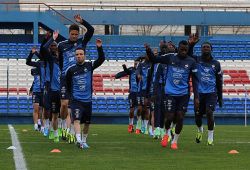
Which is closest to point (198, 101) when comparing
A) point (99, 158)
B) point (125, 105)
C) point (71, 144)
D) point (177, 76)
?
point (177, 76)

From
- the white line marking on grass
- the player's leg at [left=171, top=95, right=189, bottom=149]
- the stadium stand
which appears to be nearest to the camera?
the white line marking on grass

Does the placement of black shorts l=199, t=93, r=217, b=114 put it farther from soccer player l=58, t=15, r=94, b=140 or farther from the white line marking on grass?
the white line marking on grass

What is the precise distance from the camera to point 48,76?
19.5 metres

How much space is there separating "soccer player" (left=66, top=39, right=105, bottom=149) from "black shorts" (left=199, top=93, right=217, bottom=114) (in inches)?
116

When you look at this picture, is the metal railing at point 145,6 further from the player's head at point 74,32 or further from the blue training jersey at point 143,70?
the player's head at point 74,32

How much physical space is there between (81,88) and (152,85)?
17.3 feet

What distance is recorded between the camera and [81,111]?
→ 15734 millimetres

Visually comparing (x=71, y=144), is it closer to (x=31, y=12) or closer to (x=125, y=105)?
(x=125, y=105)

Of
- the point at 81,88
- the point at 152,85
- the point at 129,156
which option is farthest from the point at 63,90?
the point at 152,85

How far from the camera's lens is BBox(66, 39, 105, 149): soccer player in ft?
51.5

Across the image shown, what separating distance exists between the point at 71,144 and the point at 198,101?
8.76ft

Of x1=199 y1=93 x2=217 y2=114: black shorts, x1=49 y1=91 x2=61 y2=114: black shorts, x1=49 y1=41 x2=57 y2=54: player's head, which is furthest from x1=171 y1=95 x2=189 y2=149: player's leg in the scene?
x1=49 y1=41 x2=57 y2=54: player's head

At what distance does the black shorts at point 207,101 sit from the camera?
691 inches

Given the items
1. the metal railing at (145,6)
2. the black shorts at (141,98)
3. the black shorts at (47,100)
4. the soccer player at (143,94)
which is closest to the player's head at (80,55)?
the black shorts at (47,100)
